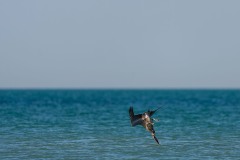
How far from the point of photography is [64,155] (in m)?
31.5

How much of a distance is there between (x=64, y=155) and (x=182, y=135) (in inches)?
489

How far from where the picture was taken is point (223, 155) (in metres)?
31.5

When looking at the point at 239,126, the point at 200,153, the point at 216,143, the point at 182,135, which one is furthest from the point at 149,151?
the point at 239,126

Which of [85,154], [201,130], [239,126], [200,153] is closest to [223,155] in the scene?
[200,153]

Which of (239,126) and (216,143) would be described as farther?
(239,126)

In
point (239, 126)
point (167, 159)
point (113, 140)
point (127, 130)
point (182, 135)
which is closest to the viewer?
point (167, 159)

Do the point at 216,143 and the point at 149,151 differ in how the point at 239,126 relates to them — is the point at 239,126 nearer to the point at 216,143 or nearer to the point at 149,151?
the point at 216,143

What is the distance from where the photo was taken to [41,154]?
31734 millimetres

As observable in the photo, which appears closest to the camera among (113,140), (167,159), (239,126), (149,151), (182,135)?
(167,159)

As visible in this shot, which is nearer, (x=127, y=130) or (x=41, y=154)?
(x=41, y=154)

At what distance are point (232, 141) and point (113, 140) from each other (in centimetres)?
720

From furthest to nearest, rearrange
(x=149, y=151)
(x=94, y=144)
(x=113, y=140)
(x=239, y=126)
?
(x=239, y=126) → (x=113, y=140) → (x=94, y=144) → (x=149, y=151)

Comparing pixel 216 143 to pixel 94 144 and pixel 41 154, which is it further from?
pixel 41 154

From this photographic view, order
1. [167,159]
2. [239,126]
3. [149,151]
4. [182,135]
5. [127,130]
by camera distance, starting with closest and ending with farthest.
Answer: [167,159]
[149,151]
[182,135]
[127,130]
[239,126]
